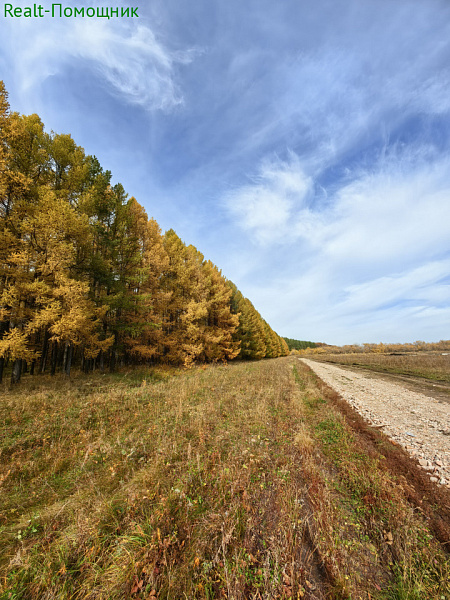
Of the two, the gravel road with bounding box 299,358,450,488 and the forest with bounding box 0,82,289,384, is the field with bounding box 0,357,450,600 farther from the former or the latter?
the forest with bounding box 0,82,289,384

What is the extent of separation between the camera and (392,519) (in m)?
3.73

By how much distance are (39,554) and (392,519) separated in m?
5.56

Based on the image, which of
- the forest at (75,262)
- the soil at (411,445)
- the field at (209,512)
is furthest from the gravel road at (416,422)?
the forest at (75,262)

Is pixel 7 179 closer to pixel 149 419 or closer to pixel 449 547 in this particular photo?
pixel 149 419

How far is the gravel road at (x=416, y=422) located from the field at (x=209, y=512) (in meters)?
0.72

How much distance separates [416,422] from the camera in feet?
29.0

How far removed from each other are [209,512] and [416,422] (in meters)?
10.2

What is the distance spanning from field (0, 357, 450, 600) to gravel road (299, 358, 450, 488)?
72 centimetres

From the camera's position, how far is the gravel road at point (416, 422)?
5.81 m

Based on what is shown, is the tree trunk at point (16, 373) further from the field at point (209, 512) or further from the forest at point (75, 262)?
the field at point (209, 512)

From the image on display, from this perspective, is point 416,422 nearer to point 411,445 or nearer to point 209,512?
point 411,445

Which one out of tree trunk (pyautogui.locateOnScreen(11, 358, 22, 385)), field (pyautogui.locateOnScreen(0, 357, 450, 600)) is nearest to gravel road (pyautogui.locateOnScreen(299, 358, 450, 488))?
field (pyautogui.locateOnScreen(0, 357, 450, 600))

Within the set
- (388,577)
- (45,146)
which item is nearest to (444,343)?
(388,577)

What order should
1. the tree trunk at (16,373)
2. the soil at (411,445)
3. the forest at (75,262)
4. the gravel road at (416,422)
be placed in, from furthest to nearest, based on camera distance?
the tree trunk at (16,373)
the forest at (75,262)
the gravel road at (416,422)
the soil at (411,445)
